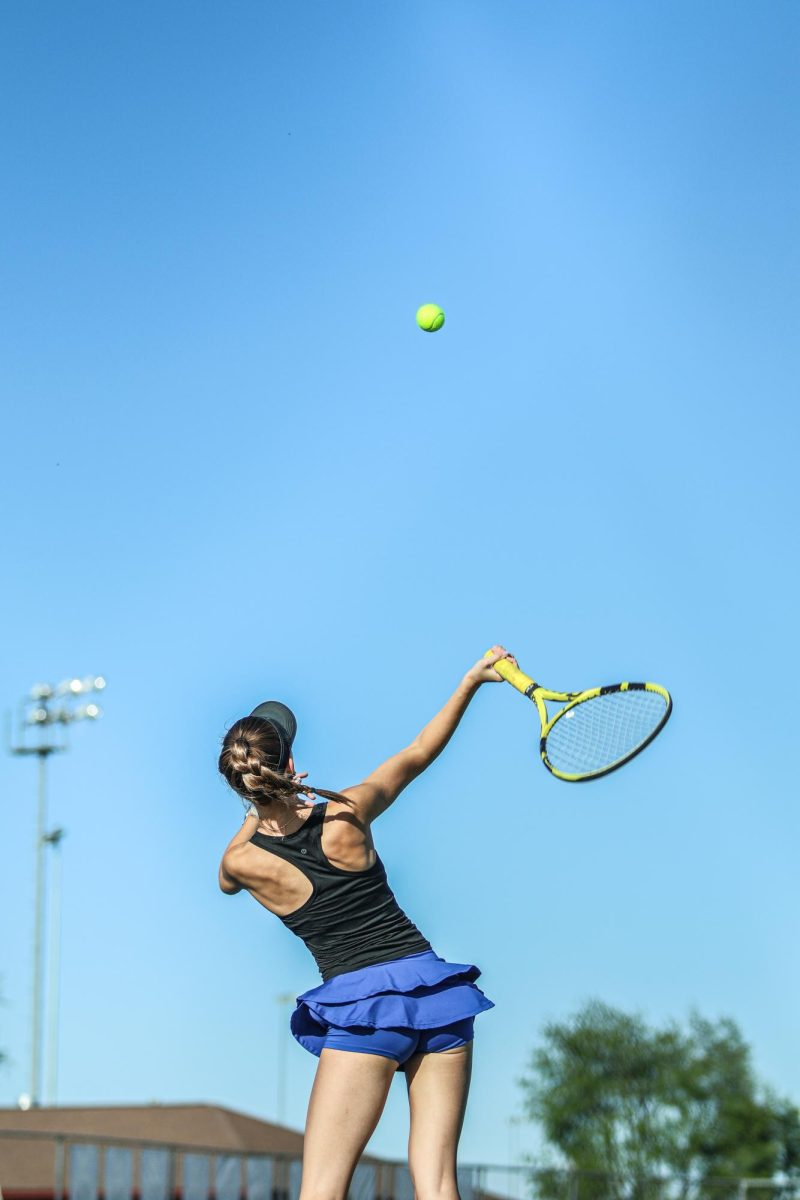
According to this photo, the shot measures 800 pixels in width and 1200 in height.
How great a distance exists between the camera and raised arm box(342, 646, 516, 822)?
521 cm

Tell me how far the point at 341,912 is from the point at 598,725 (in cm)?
139

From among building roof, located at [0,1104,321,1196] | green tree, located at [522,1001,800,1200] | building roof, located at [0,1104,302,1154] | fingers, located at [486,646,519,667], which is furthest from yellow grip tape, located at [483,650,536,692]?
green tree, located at [522,1001,800,1200]

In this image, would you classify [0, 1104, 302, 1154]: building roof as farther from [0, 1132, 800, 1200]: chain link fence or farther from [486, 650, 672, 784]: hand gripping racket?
[486, 650, 672, 784]: hand gripping racket

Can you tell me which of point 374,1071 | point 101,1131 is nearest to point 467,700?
point 374,1071

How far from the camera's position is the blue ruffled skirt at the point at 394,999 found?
5.13 meters

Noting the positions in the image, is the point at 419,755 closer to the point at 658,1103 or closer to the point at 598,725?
the point at 598,725

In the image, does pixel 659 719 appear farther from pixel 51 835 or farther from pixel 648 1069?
pixel 648 1069

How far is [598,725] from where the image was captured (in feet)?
20.2

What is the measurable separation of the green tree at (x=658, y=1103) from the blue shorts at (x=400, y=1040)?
65.3 m

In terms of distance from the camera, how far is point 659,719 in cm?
594

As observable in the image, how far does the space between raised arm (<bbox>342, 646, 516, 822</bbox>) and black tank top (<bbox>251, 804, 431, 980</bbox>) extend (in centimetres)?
16

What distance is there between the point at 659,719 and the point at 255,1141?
41960 mm

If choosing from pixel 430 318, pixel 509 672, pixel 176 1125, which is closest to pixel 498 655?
pixel 509 672

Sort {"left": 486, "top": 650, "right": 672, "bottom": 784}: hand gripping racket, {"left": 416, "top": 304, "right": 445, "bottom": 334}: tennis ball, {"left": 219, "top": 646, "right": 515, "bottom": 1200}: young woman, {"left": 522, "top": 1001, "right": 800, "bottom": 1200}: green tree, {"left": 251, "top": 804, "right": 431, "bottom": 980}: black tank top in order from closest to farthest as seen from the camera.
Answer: {"left": 219, "top": 646, "right": 515, "bottom": 1200}: young woman → {"left": 251, "top": 804, "right": 431, "bottom": 980}: black tank top → {"left": 486, "top": 650, "right": 672, "bottom": 784}: hand gripping racket → {"left": 416, "top": 304, "right": 445, "bottom": 334}: tennis ball → {"left": 522, "top": 1001, "right": 800, "bottom": 1200}: green tree
